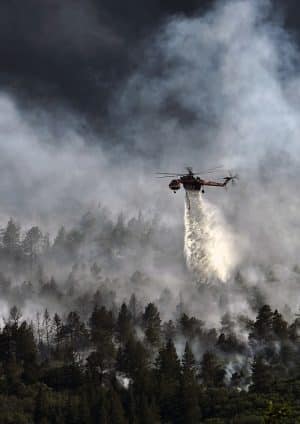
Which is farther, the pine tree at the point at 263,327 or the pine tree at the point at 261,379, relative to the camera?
the pine tree at the point at 263,327

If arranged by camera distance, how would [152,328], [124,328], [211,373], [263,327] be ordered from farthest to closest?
[152,328], [124,328], [263,327], [211,373]

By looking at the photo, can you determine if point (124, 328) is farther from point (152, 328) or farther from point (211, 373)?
point (211, 373)

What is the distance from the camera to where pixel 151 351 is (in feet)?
595

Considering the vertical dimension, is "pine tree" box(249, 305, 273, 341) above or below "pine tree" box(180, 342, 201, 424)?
above

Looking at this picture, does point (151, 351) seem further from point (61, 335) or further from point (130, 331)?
point (61, 335)

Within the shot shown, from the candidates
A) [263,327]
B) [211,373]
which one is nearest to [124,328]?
[211,373]

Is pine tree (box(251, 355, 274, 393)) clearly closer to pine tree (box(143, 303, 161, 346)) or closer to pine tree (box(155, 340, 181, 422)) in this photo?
pine tree (box(155, 340, 181, 422))

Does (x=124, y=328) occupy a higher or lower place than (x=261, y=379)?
higher

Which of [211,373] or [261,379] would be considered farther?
[211,373]

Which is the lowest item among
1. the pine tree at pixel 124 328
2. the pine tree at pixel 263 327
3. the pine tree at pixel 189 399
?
the pine tree at pixel 189 399

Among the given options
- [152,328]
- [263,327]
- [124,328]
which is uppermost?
[124,328]

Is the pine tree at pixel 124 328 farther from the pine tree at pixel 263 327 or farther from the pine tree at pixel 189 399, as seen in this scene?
the pine tree at pixel 189 399

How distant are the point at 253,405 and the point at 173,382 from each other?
18.4 m

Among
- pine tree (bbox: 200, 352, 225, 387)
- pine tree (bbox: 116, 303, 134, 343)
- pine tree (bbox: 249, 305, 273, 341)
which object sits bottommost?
pine tree (bbox: 200, 352, 225, 387)
